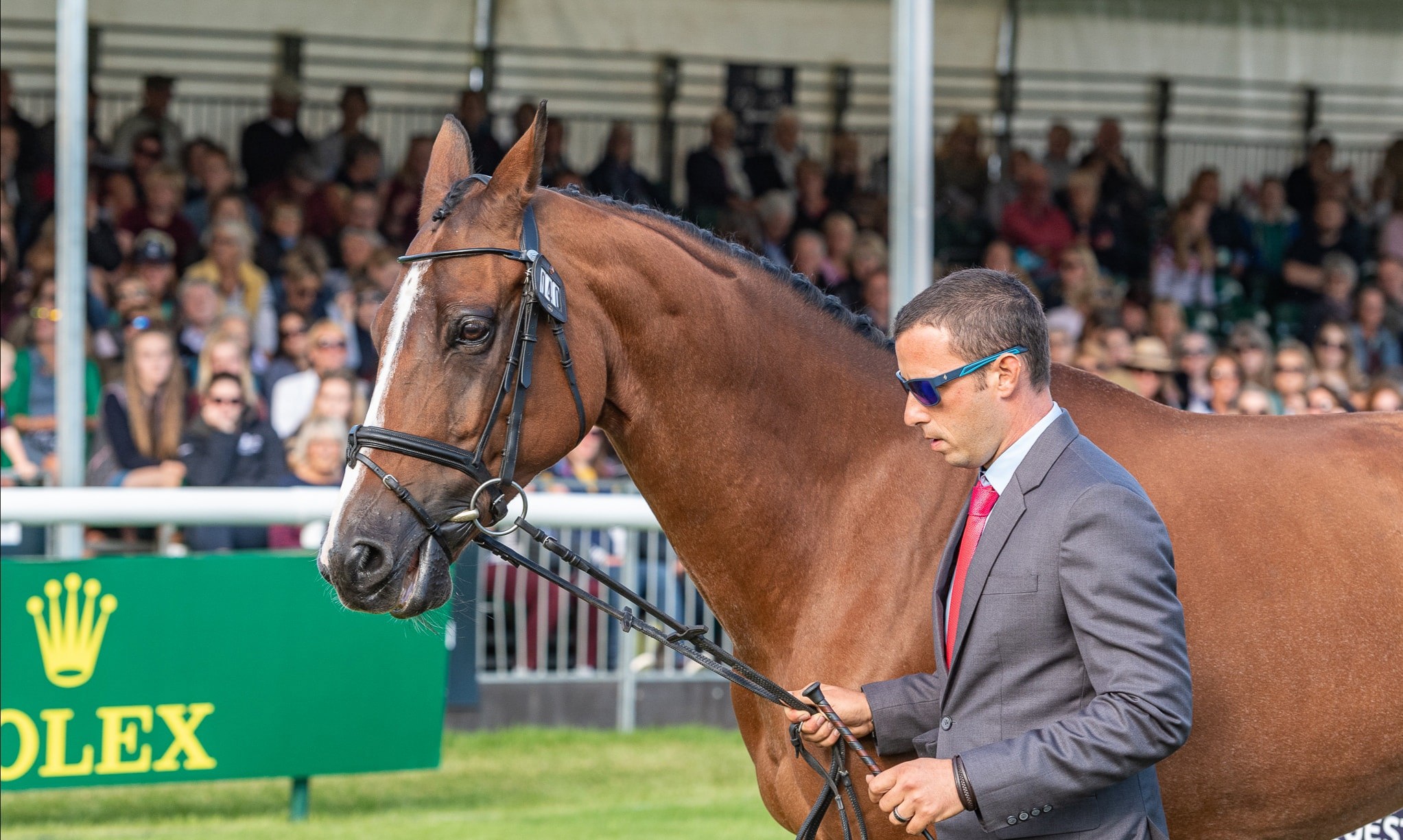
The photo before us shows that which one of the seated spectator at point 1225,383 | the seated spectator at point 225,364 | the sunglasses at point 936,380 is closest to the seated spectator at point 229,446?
the seated spectator at point 225,364

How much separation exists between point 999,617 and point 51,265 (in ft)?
26.6

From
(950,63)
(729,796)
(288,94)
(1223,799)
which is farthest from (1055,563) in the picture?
(950,63)

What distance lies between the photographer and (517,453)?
2.74 meters

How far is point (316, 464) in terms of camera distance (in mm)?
6922

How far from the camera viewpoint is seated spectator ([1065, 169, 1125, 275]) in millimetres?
12484

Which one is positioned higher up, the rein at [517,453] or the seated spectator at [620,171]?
the seated spectator at [620,171]

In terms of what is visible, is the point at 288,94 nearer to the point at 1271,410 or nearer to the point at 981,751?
the point at 1271,410

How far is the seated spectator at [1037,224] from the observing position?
39.4 ft

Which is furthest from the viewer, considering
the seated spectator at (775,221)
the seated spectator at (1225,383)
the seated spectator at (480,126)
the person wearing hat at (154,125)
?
the seated spectator at (775,221)

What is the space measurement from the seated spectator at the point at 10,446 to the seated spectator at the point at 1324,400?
6.99m

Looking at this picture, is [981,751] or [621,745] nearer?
[981,751]

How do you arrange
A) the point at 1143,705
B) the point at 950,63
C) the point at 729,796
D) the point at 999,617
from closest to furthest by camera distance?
the point at 1143,705, the point at 999,617, the point at 729,796, the point at 950,63

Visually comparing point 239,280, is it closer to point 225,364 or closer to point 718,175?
point 225,364

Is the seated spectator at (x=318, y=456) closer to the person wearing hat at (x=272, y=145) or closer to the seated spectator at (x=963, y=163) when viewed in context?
the person wearing hat at (x=272, y=145)
